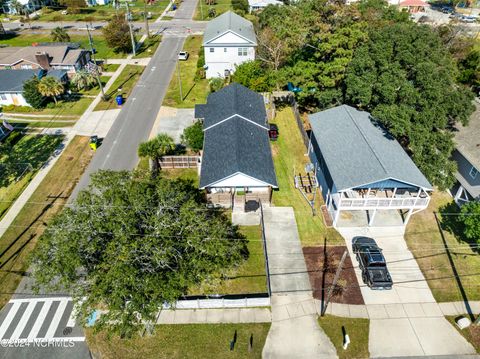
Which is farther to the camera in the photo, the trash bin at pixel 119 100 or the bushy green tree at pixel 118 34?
the bushy green tree at pixel 118 34

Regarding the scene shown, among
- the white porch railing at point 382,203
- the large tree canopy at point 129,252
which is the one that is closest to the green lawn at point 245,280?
the large tree canopy at point 129,252

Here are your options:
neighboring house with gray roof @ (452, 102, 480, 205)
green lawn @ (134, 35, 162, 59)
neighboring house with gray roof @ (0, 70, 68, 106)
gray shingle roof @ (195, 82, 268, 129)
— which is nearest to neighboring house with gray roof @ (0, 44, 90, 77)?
neighboring house with gray roof @ (0, 70, 68, 106)

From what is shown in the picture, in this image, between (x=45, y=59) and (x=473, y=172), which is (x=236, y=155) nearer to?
(x=473, y=172)

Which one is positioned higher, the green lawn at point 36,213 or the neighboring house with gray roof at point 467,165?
the neighboring house with gray roof at point 467,165

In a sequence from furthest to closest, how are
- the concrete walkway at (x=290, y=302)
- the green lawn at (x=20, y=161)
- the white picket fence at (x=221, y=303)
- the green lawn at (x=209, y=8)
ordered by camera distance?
the green lawn at (x=209, y=8) → the green lawn at (x=20, y=161) → the white picket fence at (x=221, y=303) → the concrete walkway at (x=290, y=302)

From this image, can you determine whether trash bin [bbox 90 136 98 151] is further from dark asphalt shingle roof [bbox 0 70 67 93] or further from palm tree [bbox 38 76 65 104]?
dark asphalt shingle roof [bbox 0 70 67 93]

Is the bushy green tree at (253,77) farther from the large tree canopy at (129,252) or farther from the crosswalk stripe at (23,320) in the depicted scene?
the crosswalk stripe at (23,320)

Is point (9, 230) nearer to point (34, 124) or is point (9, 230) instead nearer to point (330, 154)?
point (34, 124)
